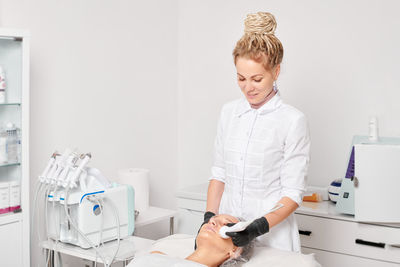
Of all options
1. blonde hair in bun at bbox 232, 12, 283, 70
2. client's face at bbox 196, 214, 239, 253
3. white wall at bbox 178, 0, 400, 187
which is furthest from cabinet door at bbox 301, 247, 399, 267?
blonde hair in bun at bbox 232, 12, 283, 70

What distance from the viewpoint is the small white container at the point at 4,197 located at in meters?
1.94

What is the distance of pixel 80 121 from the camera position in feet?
8.40

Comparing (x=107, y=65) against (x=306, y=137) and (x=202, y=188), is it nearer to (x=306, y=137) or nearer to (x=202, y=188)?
(x=202, y=188)

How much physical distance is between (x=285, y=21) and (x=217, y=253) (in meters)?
1.77

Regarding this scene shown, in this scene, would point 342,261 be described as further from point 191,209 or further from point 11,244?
point 11,244

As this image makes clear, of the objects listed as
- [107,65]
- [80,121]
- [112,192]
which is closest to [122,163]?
[80,121]

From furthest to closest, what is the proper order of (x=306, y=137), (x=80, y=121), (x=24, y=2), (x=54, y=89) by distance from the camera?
(x=80, y=121), (x=54, y=89), (x=24, y=2), (x=306, y=137)

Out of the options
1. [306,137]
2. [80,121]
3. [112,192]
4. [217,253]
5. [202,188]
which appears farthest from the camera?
[202,188]

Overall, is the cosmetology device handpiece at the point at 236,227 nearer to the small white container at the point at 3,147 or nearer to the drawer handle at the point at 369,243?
the drawer handle at the point at 369,243

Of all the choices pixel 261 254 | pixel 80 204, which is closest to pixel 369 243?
pixel 261 254

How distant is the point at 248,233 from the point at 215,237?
13cm

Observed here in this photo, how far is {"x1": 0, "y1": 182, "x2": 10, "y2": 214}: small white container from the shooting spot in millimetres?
1939

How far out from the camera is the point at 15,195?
198cm

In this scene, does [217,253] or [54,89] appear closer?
[217,253]
